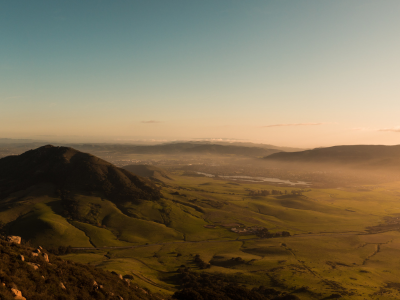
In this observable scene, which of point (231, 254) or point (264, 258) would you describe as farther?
point (231, 254)

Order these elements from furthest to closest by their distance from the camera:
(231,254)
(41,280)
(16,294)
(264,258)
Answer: (231,254), (264,258), (41,280), (16,294)

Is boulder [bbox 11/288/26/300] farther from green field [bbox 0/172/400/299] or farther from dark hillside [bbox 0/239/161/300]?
green field [bbox 0/172/400/299]

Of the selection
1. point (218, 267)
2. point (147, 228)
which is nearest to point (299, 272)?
point (218, 267)

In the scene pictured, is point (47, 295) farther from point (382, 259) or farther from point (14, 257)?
point (382, 259)

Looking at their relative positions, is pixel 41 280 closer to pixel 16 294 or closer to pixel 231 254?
pixel 16 294

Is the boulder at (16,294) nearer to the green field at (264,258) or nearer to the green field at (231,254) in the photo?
the green field at (231,254)

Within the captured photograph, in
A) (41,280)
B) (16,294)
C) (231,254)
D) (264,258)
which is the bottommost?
(231,254)

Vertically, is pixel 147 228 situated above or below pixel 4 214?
below

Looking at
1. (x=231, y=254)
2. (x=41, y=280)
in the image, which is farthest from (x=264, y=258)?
(x=41, y=280)

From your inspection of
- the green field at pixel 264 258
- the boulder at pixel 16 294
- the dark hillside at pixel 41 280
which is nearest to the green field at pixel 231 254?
the green field at pixel 264 258
